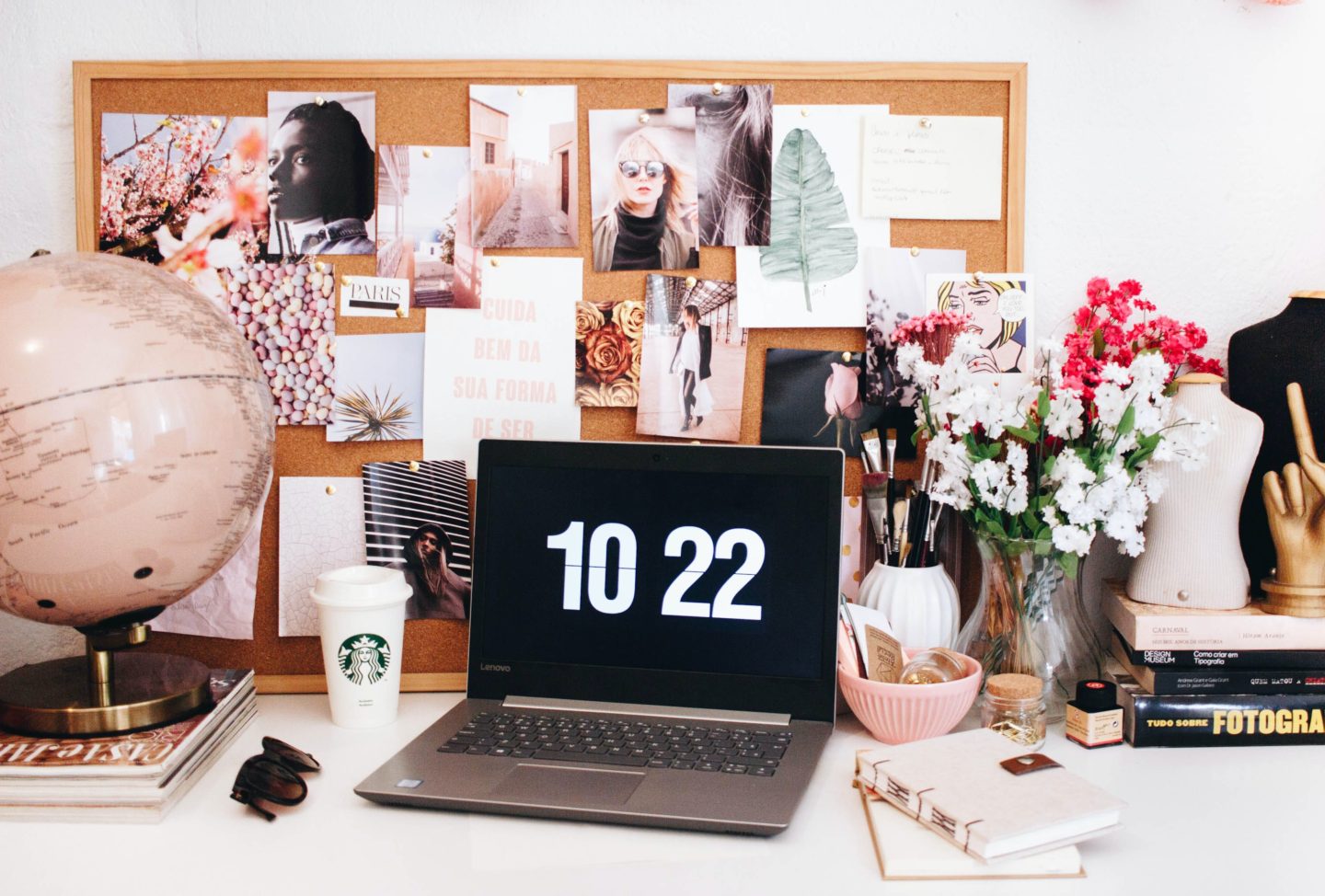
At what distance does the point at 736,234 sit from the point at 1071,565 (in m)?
0.47

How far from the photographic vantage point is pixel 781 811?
2.51ft

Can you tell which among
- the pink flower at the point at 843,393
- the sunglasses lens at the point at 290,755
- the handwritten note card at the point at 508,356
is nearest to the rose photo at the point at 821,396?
the pink flower at the point at 843,393

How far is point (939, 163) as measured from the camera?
1.07m

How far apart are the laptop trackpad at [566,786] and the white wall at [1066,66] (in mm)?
601

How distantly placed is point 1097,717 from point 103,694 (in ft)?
2.82

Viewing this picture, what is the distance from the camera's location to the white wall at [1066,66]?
3.50 ft

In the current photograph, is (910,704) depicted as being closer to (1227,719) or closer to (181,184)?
(1227,719)

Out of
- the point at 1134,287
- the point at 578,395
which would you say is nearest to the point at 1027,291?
the point at 1134,287

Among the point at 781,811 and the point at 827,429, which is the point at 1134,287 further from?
the point at 781,811

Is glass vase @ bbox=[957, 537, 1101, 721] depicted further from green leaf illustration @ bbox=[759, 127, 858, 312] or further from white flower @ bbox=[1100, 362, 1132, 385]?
green leaf illustration @ bbox=[759, 127, 858, 312]

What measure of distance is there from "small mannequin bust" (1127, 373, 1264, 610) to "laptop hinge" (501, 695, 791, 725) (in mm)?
392

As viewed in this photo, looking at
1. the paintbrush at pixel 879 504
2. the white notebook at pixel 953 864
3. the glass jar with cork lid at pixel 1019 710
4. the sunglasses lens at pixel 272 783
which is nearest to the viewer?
the white notebook at pixel 953 864

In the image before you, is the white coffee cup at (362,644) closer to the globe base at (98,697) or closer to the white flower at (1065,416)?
the globe base at (98,697)

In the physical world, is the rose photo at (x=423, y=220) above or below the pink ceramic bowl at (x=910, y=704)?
above
